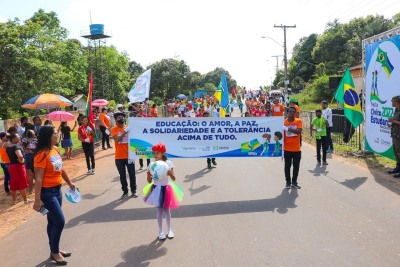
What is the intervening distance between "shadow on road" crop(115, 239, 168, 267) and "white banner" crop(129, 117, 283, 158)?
317cm

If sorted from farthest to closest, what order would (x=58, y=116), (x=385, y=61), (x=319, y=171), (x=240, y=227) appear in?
(x=58, y=116) → (x=385, y=61) → (x=319, y=171) → (x=240, y=227)

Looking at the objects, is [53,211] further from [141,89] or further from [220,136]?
[141,89]

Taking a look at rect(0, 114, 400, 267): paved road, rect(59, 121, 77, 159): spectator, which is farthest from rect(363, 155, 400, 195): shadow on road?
rect(59, 121, 77, 159): spectator

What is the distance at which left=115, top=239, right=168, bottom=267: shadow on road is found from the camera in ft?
16.3

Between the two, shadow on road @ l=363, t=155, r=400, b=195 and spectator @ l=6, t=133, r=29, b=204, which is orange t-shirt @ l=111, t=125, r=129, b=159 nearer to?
spectator @ l=6, t=133, r=29, b=204

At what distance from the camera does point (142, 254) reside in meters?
5.24

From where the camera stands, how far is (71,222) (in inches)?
270

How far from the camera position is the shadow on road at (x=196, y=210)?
689 centimetres

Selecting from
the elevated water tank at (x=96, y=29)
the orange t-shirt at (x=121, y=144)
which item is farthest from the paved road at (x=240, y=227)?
the elevated water tank at (x=96, y=29)

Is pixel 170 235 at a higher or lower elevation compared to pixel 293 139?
lower

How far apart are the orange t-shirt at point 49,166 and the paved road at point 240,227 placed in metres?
1.16

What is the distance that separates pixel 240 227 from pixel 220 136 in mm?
2878

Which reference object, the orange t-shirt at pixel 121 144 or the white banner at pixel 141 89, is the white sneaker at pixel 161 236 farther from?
the white banner at pixel 141 89

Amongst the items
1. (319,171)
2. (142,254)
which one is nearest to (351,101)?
(319,171)
